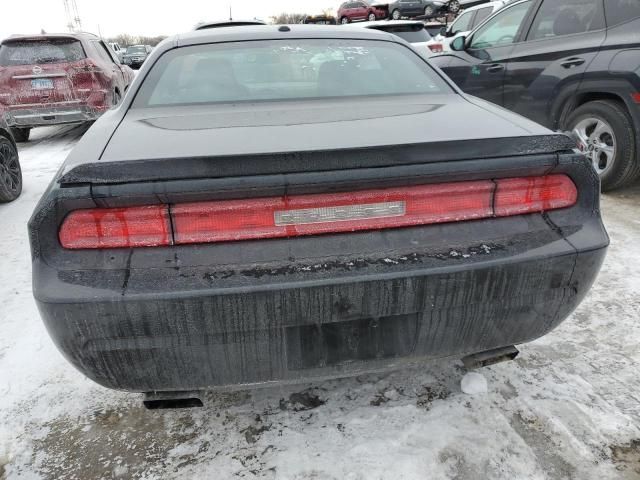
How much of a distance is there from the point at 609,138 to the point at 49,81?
24.7 ft

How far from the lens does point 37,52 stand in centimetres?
743

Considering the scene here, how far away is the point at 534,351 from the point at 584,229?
0.91 m

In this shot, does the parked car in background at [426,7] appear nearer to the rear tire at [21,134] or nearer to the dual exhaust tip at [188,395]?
the rear tire at [21,134]

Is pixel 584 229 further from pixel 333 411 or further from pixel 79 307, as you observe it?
pixel 79 307

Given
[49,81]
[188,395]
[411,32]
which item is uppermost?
[411,32]

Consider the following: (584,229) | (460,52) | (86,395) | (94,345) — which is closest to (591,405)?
(584,229)

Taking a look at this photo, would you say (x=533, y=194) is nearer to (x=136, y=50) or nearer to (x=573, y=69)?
(x=573, y=69)

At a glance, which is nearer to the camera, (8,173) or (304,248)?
(304,248)

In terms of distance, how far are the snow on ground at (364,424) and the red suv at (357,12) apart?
2790 cm

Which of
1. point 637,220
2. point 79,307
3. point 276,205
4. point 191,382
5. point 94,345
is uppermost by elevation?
point 276,205

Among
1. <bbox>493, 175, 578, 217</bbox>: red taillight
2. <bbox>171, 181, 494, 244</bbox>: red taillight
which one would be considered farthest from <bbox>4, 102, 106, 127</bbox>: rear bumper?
<bbox>493, 175, 578, 217</bbox>: red taillight

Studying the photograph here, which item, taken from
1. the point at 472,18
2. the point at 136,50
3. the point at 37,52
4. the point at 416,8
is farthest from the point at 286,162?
the point at 136,50

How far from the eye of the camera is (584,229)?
5.51ft

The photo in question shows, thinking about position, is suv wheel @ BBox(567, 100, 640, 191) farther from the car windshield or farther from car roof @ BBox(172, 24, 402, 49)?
the car windshield
